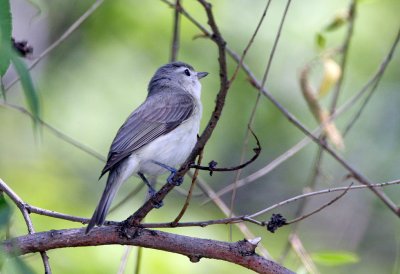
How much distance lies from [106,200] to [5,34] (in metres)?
1.80

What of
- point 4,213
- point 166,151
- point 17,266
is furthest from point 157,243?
point 17,266

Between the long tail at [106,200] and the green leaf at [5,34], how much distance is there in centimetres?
137

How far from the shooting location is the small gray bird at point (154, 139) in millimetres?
4266

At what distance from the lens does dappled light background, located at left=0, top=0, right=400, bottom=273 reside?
21.7 ft

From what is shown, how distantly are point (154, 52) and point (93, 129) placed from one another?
97cm

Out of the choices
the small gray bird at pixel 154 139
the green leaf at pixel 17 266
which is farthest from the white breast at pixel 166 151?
the green leaf at pixel 17 266

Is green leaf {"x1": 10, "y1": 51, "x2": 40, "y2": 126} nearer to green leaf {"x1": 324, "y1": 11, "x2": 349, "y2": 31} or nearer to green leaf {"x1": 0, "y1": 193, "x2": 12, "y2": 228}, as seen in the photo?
green leaf {"x1": 0, "y1": 193, "x2": 12, "y2": 228}

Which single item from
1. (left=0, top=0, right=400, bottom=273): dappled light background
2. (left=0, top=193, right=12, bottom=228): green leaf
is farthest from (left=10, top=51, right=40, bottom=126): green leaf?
(left=0, top=0, right=400, bottom=273): dappled light background

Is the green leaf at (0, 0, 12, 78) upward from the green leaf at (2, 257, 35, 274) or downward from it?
upward

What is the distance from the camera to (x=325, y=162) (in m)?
7.99

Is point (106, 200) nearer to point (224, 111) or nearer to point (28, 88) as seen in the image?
point (28, 88)

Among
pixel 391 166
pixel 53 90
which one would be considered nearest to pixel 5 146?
pixel 53 90

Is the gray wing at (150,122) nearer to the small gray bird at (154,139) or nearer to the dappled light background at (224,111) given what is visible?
the small gray bird at (154,139)

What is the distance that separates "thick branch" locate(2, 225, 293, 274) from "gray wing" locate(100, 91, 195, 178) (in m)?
0.69
